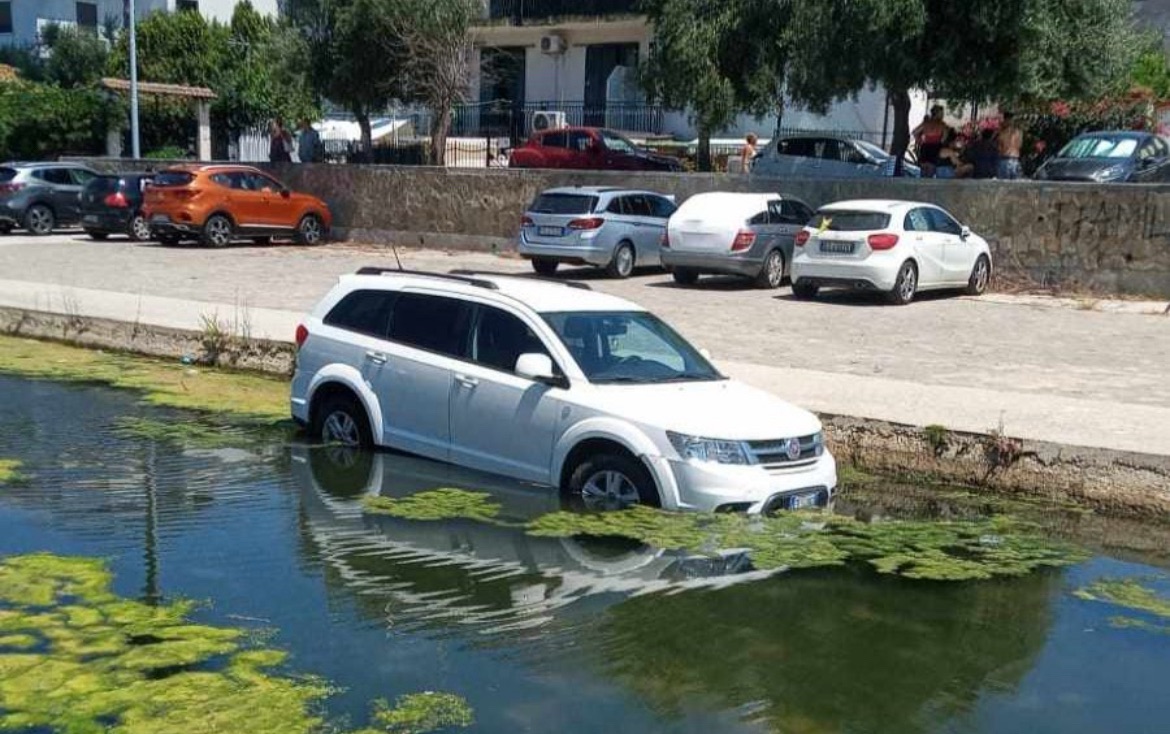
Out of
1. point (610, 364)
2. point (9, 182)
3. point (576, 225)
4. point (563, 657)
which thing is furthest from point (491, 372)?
point (9, 182)

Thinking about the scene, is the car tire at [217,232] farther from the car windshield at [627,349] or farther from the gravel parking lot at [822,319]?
the car windshield at [627,349]

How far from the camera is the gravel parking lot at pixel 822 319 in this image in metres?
14.8

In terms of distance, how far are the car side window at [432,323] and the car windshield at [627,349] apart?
0.70 m

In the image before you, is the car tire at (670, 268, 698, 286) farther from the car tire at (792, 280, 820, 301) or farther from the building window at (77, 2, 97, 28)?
the building window at (77, 2, 97, 28)

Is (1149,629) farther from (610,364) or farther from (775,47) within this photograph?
(775,47)

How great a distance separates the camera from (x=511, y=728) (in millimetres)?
5613

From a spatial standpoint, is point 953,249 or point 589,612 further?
point 953,249

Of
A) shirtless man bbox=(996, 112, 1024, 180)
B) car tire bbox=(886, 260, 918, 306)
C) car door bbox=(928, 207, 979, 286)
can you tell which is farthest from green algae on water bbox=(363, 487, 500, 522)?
shirtless man bbox=(996, 112, 1024, 180)

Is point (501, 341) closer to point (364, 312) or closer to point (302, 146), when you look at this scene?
point (364, 312)

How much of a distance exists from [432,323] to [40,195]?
26030 mm

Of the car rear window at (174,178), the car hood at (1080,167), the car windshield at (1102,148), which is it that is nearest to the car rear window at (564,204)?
the car rear window at (174,178)

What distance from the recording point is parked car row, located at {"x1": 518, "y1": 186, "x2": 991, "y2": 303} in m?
20.4

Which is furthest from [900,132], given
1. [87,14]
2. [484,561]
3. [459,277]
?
[87,14]

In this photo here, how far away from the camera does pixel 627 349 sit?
959cm
